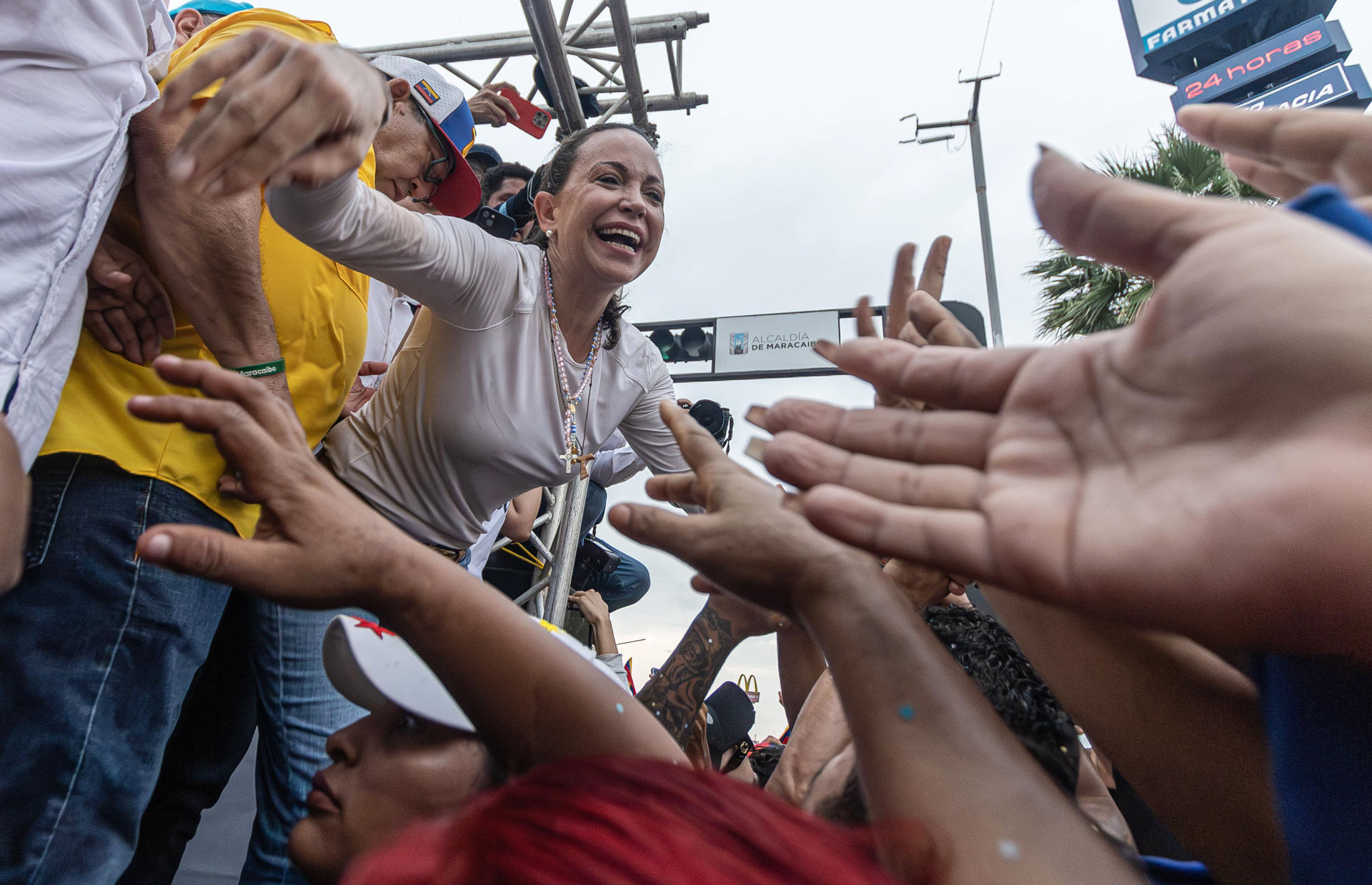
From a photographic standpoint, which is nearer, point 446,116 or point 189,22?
point 189,22

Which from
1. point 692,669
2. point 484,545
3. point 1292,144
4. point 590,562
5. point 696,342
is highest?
point 1292,144

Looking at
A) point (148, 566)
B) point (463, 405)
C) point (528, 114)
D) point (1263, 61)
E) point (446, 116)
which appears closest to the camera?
point (148, 566)

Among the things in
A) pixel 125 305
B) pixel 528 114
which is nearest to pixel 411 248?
pixel 125 305

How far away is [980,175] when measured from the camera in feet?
27.5

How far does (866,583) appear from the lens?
86cm

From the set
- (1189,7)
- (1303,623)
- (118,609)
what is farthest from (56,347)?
(1189,7)

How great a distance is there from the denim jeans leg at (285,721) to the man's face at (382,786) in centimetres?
14

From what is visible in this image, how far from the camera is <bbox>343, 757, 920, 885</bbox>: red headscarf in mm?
537

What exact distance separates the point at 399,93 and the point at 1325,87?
14072 mm

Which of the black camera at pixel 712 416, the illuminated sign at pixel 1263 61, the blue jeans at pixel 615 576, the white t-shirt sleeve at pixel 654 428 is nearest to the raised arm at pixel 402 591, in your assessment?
the white t-shirt sleeve at pixel 654 428

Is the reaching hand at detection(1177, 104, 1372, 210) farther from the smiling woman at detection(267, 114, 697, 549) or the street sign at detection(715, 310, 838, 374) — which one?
the street sign at detection(715, 310, 838, 374)

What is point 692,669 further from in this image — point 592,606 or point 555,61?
point 555,61

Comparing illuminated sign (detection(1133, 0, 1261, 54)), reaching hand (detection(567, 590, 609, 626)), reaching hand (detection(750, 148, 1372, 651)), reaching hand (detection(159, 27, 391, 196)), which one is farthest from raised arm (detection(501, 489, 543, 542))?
illuminated sign (detection(1133, 0, 1261, 54))

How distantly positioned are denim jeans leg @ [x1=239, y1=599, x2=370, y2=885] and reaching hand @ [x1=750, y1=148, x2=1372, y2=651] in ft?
3.57
